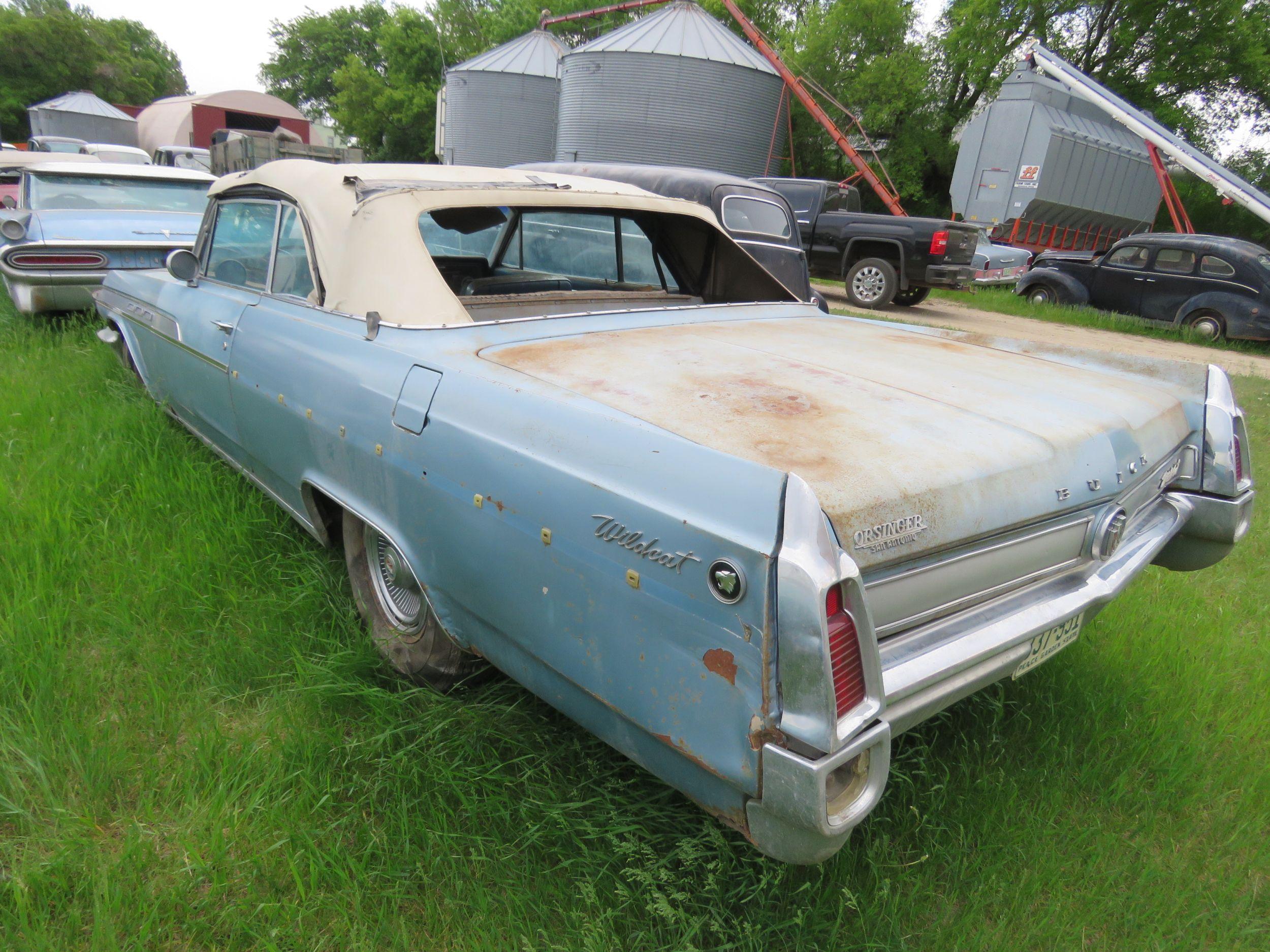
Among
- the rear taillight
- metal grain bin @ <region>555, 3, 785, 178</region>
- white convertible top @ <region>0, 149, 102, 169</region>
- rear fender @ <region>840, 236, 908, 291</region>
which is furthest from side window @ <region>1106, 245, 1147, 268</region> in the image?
white convertible top @ <region>0, 149, 102, 169</region>

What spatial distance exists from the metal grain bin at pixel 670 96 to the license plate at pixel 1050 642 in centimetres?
1756

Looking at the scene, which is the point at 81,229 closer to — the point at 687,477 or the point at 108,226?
the point at 108,226

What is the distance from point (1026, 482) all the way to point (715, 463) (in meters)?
0.73

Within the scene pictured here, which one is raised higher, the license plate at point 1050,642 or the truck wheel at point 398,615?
the license plate at point 1050,642

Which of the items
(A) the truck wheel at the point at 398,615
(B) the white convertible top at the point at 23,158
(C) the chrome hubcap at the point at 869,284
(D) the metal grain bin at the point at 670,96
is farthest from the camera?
(D) the metal grain bin at the point at 670,96

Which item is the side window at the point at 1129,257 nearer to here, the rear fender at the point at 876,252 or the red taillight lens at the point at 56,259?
the rear fender at the point at 876,252

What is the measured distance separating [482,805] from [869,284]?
35.3 ft

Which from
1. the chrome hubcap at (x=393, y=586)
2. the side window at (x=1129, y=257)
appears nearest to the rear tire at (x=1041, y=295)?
the side window at (x=1129, y=257)

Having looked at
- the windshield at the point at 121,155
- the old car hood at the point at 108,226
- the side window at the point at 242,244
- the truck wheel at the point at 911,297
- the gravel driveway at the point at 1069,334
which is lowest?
the gravel driveway at the point at 1069,334

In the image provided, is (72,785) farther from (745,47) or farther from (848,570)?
(745,47)

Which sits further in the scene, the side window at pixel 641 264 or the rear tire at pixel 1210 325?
the rear tire at pixel 1210 325

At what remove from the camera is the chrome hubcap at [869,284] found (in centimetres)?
1134

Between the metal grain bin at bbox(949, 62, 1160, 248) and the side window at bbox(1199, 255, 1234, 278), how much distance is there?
17.0 ft

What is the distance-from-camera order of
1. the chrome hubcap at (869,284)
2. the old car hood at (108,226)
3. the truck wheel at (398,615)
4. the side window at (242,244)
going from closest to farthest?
the truck wheel at (398,615)
the side window at (242,244)
the old car hood at (108,226)
the chrome hubcap at (869,284)
